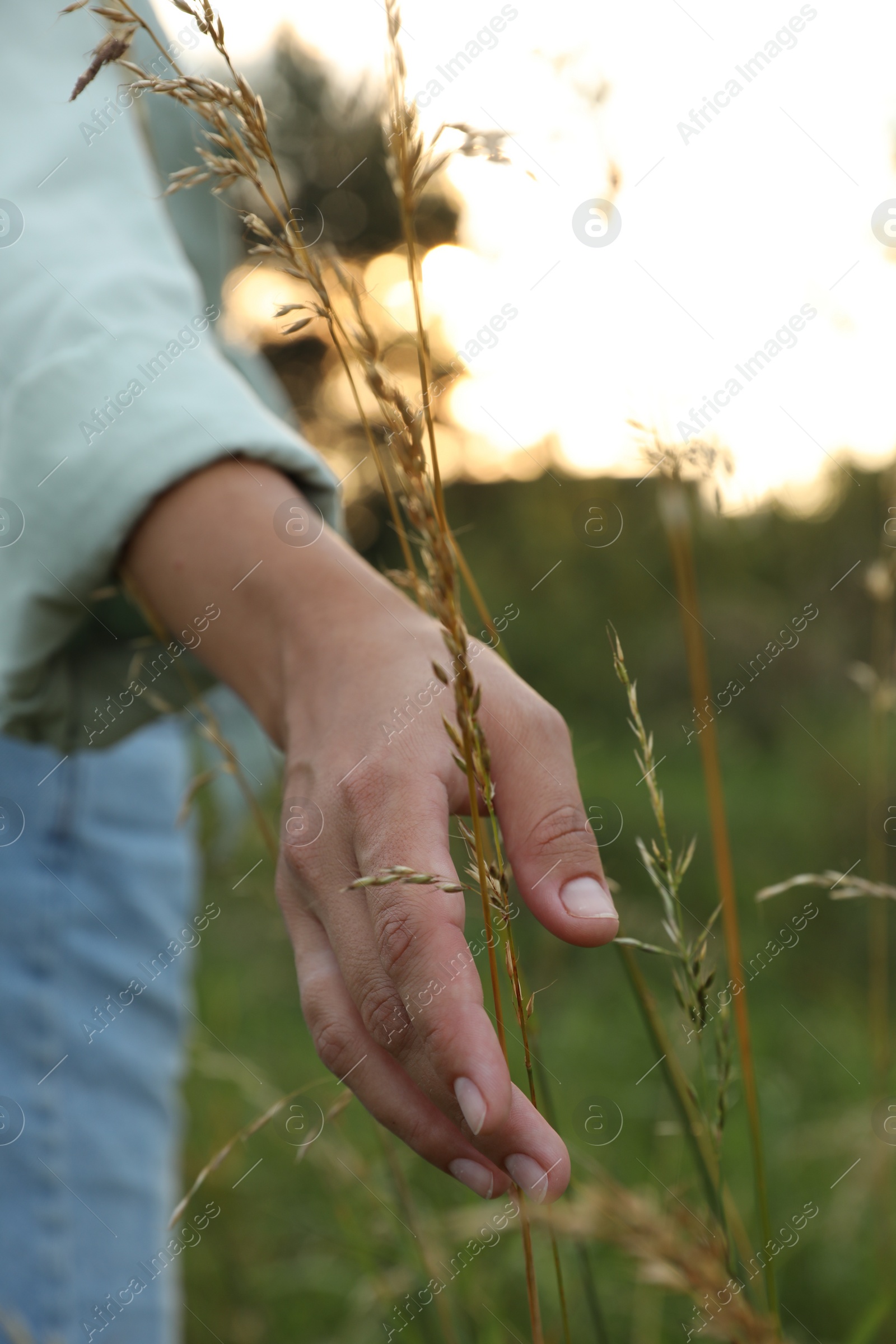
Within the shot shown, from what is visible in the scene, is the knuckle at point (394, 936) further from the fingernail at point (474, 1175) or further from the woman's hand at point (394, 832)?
the fingernail at point (474, 1175)

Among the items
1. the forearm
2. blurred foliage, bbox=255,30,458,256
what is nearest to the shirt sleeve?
the forearm

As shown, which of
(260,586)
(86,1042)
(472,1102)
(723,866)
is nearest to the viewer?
(472,1102)

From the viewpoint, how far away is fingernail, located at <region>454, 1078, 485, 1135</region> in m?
0.49

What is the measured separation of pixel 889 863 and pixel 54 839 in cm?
335

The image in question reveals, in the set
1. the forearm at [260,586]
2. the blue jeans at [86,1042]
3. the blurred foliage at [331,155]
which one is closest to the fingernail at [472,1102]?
the forearm at [260,586]

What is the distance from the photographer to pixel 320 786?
593 millimetres

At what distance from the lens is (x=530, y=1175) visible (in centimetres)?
52

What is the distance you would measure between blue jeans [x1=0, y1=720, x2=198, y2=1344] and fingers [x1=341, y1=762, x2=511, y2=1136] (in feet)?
2.50

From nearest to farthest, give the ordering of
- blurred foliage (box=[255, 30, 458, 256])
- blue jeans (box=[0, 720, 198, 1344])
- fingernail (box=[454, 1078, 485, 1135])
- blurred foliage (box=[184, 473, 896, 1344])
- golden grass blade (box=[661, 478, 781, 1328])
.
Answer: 1. fingernail (box=[454, 1078, 485, 1135])
2. golden grass blade (box=[661, 478, 781, 1328])
3. blue jeans (box=[0, 720, 198, 1344])
4. blurred foliage (box=[184, 473, 896, 1344])
5. blurred foliage (box=[255, 30, 458, 256])

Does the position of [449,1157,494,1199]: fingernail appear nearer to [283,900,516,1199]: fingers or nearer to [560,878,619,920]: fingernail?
[283,900,516,1199]: fingers

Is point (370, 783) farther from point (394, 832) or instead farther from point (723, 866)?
point (723, 866)

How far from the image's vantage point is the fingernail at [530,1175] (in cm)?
52

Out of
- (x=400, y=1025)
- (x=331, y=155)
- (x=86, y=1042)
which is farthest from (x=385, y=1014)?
(x=331, y=155)

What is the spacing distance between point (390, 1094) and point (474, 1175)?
71 millimetres
